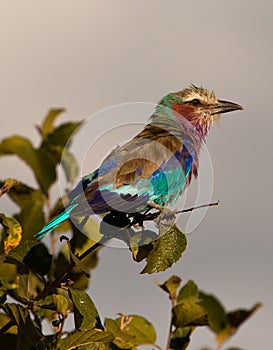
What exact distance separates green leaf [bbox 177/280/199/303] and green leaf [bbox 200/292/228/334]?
82 cm

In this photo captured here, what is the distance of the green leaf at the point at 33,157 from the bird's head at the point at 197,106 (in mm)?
1064

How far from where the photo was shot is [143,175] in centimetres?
489

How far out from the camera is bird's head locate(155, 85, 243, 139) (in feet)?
20.7

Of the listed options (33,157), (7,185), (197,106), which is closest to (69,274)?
(7,185)

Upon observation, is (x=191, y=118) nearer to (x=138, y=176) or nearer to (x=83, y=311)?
(x=138, y=176)

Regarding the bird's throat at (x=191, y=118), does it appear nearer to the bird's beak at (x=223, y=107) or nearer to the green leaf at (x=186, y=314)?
the bird's beak at (x=223, y=107)

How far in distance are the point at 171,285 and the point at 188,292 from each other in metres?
0.24

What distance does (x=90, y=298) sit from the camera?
3701mm

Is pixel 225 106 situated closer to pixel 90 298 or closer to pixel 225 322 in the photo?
pixel 225 322

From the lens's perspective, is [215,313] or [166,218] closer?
[166,218]

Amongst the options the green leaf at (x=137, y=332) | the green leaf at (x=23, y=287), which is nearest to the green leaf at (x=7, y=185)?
the green leaf at (x=23, y=287)

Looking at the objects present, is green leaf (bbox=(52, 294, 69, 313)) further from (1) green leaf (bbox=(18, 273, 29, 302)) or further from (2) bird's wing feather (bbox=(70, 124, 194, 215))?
(2) bird's wing feather (bbox=(70, 124, 194, 215))

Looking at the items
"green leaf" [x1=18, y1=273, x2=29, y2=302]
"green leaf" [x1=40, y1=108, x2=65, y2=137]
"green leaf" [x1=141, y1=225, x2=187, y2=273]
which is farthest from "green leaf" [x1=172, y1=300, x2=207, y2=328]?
"green leaf" [x1=40, y1=108, x2=65, y2=137]

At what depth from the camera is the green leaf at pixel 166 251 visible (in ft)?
12.2
